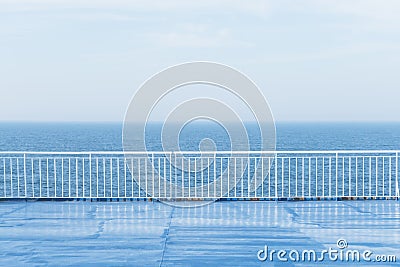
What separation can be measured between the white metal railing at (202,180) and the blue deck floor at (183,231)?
1.45 feet

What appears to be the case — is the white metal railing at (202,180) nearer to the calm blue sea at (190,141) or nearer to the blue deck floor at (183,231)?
the blue deck floor at (183,231)

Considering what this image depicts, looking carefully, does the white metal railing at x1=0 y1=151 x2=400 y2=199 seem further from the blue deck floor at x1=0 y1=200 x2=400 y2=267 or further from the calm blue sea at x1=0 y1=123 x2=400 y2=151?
the calm blue sea at x1=0 y1=123 x2=400 y2=151

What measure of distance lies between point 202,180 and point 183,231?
4.80m

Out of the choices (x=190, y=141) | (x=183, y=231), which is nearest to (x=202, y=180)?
(x=183, y=231)

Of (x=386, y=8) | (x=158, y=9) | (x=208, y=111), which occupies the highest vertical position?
(x=158, y=9)

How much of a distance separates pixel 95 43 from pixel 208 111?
18768 millimetres

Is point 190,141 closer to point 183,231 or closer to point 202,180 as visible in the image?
point 202,180

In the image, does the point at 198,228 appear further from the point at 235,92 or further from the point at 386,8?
the point at 386,8

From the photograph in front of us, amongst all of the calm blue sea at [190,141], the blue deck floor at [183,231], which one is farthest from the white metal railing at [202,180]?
the calm blue sea at [190,141]

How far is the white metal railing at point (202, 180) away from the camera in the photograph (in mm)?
7953

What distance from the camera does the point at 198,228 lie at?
5.82m

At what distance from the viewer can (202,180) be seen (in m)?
10.5

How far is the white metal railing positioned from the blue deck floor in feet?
1.45

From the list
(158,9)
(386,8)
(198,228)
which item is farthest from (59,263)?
(158,9)
